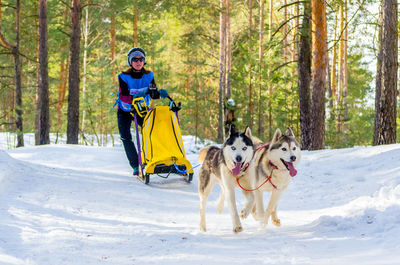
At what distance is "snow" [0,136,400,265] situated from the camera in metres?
3.35

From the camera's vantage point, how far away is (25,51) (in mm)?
24641

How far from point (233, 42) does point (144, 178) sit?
17.9m

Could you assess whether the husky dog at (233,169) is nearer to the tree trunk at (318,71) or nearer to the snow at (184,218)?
the snow at (184,218)

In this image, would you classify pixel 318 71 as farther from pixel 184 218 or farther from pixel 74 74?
pixel 74 74

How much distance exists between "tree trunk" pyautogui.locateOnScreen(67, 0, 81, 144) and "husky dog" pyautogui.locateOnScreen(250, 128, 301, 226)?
829 cm

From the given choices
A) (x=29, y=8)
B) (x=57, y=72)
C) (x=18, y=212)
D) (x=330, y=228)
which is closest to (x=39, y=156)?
(x=18, y=212)

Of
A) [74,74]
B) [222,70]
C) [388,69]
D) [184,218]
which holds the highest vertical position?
[222,70]

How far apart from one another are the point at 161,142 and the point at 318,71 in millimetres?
4794

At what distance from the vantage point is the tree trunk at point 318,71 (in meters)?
9.31

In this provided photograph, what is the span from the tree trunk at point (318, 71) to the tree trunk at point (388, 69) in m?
1.38

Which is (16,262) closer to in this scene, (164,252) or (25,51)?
(164,252)

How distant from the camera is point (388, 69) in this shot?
8234mm

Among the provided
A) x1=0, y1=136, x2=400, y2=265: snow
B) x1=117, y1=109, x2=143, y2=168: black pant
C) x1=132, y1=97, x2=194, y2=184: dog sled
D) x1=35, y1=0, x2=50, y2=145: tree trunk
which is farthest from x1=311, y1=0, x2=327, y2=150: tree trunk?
x1=35, y1=0, x2=50, y2=145: tree trunk

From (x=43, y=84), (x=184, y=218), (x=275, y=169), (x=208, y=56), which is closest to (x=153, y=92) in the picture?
(x=184, y=218)
